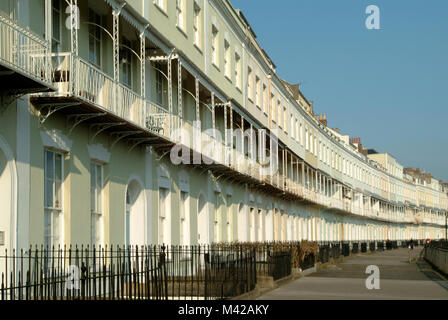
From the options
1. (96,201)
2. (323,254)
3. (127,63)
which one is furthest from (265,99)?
(96,201)

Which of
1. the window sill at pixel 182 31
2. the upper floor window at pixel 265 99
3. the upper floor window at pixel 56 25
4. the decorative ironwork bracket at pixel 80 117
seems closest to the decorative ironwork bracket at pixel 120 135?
the decorative ironwork bracket at pixel 80 117

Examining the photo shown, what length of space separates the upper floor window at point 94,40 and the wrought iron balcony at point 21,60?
334cm

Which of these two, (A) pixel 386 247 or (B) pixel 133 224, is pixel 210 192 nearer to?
(B) pixel 133 224

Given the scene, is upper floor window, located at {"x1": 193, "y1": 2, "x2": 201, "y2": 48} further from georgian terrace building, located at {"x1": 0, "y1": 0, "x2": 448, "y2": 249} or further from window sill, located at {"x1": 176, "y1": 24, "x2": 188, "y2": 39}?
window sill, located at {"x1": 176, "y1": 24, "x2": 188, "y2": 39}

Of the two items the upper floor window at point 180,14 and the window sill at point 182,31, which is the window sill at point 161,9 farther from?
the upper floor window at point 180,14

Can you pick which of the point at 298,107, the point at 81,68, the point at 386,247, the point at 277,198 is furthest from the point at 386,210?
the point at 81,68

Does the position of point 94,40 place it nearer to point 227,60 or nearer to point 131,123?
point 131,123

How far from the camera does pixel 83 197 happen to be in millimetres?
13711

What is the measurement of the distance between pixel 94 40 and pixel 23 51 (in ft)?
14.3

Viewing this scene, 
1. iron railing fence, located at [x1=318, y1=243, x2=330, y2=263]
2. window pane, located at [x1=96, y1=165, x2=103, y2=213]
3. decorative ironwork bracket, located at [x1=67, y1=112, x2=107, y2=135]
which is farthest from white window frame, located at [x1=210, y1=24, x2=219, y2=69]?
decorative ironwork bracket, located at [x1=67, y1=112, x2=107, y2=135]

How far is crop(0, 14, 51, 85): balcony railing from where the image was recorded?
10.3 m

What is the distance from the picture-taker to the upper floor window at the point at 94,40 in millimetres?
14820

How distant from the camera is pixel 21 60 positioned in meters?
11.0
